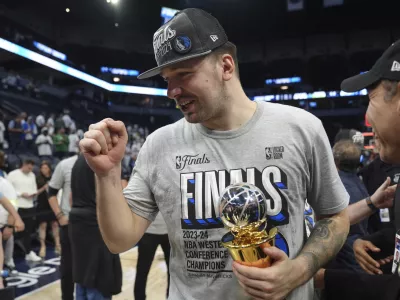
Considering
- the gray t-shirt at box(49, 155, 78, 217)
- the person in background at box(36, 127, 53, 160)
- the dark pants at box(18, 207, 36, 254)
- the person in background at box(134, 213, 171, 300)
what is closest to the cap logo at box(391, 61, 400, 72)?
the person in background at box(134, 213, 171, 300)

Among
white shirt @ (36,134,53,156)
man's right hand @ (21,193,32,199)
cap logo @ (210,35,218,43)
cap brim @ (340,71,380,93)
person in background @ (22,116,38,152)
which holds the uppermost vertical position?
person in background @ (22,116,38,152)

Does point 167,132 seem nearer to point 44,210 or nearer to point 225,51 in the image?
point 225,51

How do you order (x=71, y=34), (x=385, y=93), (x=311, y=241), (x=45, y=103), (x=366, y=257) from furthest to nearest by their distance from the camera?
(x=71, y=34), (x=45, y=103), (x=366, y=257), (x=311, y=241), (x=385, y=93)

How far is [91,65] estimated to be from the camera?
69.6ft

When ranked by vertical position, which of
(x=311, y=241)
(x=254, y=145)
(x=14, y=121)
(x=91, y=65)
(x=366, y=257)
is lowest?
(x=366, y=257)

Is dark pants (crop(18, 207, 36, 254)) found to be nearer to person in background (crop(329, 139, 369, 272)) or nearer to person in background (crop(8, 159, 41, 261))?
person in background (crop(8, 159, 41, 261))

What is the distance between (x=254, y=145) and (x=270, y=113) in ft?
0.47

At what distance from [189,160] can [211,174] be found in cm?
9

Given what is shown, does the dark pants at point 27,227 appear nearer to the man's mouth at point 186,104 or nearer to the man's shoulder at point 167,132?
the man's shoulder at point 167,132

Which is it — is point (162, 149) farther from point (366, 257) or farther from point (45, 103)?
point (45, 103)

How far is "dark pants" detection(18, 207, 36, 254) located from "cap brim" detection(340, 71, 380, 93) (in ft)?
17.8

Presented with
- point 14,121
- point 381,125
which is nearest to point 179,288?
point 381,125

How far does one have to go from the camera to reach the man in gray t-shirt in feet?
3.51

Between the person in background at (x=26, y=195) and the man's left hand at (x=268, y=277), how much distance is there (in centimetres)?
516
